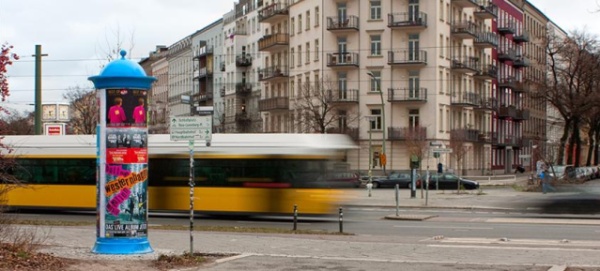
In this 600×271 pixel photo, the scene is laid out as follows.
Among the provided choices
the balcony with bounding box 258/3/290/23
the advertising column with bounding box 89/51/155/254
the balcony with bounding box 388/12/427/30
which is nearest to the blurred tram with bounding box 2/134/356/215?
the advertising column with bounding box 89/51/155/254

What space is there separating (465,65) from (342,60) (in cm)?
1165

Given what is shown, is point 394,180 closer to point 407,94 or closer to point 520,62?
point 407,94

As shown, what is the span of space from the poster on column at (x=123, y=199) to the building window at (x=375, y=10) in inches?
2341

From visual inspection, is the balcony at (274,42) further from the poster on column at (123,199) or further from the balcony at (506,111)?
the poster on column at (123,199)

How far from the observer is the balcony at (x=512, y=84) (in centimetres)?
9374

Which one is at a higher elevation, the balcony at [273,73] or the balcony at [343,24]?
the balcony at [343,24]

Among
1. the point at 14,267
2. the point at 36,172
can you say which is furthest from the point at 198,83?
the point at 14,267

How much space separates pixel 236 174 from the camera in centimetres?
2831

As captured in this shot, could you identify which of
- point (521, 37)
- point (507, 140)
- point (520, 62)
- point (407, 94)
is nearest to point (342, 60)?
point (407, 94)

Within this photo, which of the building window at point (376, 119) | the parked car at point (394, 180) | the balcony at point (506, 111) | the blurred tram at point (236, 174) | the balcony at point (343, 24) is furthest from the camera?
the balcony at point (506, 111)

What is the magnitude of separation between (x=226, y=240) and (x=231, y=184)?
8.43 meters

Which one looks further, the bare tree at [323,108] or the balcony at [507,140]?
the balcony at [507,140]

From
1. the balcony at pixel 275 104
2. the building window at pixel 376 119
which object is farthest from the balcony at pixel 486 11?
the balcony at pixel 275 104

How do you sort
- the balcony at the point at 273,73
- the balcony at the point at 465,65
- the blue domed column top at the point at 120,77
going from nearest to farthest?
the blue domed column top at the point at 120,77
the balcony at the point at 465,65
the balcony at the point at 273,73
